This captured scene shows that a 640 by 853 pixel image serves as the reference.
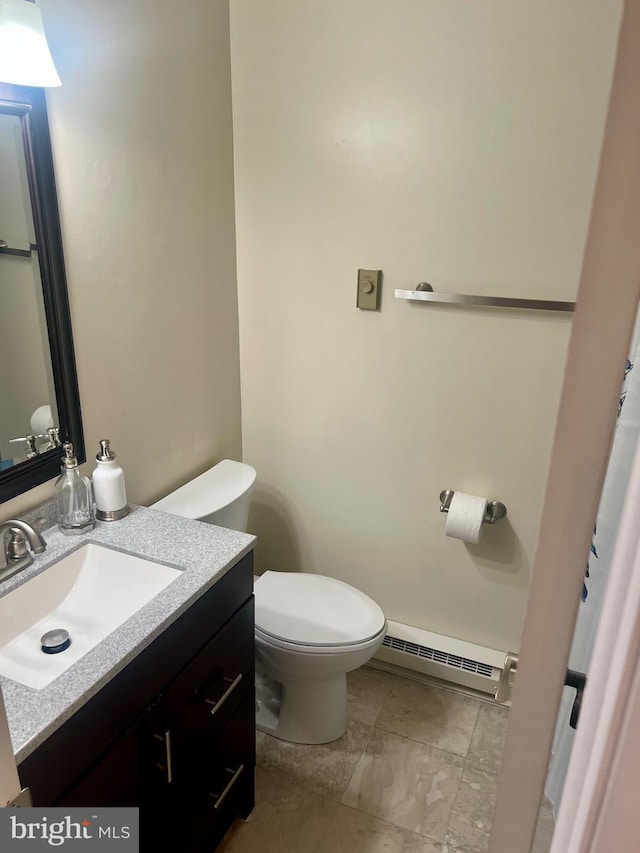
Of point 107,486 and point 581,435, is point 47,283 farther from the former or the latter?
point 581,435

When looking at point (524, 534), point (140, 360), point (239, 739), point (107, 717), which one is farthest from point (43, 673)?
point (524, 534)

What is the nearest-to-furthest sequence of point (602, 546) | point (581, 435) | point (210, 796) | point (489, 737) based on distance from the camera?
1. point (581, 435)
2. point (602, 546)
3. point (210, 796)
4. point (489, 737)

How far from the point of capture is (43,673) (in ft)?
3.76

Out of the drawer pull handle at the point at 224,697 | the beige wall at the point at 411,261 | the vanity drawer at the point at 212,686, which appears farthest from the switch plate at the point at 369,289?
the drawer pull handle at the point at 224,697

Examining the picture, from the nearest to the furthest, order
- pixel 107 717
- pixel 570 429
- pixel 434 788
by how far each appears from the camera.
→ pixel 570 429 < pixel 107 717 < pixel 434 788

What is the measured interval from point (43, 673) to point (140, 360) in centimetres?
83

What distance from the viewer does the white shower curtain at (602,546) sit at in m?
0.58

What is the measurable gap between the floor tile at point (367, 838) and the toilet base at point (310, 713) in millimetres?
251

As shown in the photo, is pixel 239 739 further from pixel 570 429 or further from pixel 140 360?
pixel 570 429

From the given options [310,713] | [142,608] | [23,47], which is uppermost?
[23,47]

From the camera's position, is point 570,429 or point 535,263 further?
point 535,263

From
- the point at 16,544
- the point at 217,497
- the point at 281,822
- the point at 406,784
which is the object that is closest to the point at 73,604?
the point at 16,544

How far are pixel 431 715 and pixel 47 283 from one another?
70.2 inches

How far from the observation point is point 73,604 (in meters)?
1.33
